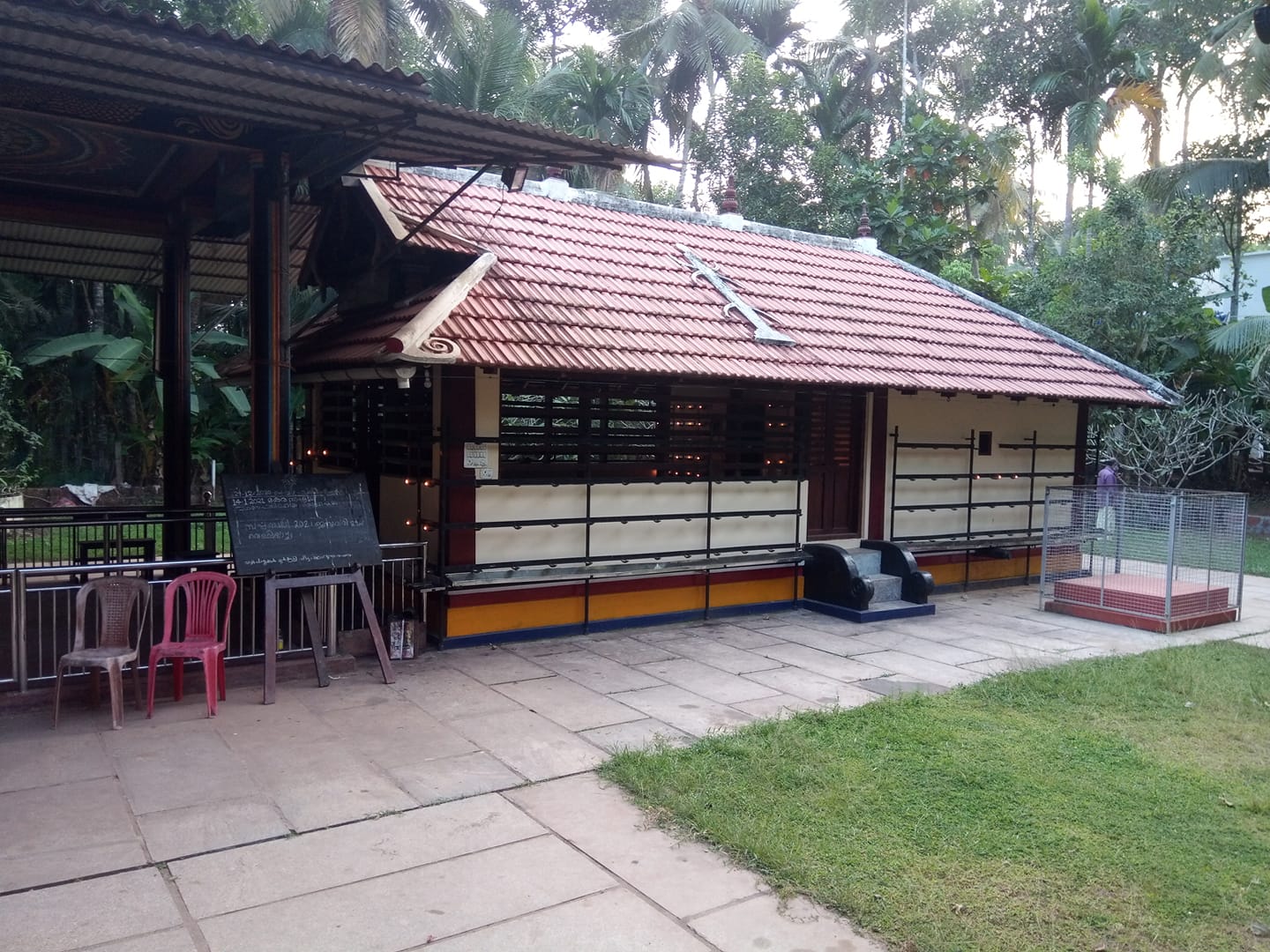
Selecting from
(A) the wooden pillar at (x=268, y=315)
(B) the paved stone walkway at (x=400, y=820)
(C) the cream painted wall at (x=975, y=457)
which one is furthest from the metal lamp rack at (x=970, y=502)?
(A) the wooden pillar at (x=268, y=315)

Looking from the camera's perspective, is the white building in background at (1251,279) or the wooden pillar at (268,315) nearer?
the wooden pillar at (268,315)

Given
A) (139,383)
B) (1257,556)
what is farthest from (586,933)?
(1257,556)

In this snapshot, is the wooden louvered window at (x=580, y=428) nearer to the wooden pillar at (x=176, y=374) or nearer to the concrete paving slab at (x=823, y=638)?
the concrete paving slab at (x=823, y=638)

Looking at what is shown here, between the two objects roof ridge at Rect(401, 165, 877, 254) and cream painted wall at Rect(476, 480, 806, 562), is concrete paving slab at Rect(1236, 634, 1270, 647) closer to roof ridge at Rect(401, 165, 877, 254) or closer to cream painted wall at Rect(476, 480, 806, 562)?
cream painted wall at Rect(476, 480, 806, 562)

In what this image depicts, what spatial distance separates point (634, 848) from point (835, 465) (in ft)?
24.9

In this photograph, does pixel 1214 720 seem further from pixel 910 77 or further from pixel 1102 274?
pixel 910 77

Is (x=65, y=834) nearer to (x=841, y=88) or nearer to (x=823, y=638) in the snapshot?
(x=823, y=638)

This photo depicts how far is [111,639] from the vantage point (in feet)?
21.2

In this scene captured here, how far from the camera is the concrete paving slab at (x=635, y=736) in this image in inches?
244

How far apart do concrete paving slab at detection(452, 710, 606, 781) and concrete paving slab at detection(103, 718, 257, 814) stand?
57.2 inches

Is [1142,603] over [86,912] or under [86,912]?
over

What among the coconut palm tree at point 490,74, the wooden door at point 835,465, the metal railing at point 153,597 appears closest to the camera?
the metal railing at point 153,597

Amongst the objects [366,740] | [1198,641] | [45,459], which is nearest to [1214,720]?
[1198,641]

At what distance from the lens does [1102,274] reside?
1877cm
